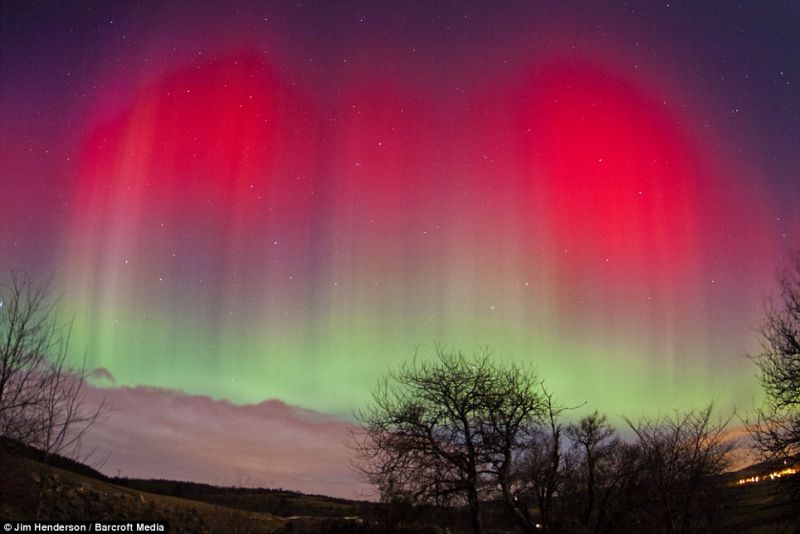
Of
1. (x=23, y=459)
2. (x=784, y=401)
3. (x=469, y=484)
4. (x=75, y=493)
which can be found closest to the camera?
(x=23, y=459)

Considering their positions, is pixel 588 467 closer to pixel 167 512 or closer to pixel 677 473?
pixel 677 473

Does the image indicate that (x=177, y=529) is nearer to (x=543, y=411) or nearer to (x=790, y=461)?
(x=543, y=411)

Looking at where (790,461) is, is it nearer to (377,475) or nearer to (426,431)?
(426,431)

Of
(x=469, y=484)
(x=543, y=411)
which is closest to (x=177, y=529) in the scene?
(x=469, y=484)

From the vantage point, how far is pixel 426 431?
22438 mm

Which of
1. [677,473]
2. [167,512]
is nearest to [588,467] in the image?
[677,473]

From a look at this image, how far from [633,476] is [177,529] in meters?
22.9

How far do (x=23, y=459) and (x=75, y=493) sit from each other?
1045 cm

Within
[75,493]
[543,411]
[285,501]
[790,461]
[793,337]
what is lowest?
[285,501]

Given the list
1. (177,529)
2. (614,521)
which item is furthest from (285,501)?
(614,521)

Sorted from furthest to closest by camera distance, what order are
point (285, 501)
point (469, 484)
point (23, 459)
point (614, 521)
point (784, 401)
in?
1. point (285, 501)
2. point (614, 521)
3. point (784, 401)
4. point (469, 484)
5. point (23, 459)

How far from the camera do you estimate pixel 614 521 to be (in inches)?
1049

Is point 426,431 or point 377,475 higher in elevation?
point 426,431

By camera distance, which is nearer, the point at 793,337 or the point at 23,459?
the point at 23,459
